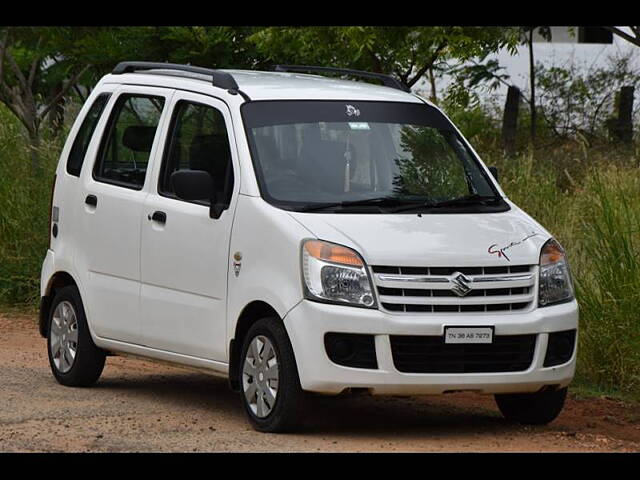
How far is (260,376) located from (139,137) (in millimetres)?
2269

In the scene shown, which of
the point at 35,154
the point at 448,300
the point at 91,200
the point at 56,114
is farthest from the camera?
the point at 56,114

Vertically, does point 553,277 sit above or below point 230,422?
above

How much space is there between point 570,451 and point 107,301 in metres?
3.37

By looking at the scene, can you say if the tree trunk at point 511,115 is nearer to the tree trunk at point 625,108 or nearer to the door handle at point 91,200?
the tree trunk at point 625,108

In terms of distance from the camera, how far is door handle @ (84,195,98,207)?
34.0ft

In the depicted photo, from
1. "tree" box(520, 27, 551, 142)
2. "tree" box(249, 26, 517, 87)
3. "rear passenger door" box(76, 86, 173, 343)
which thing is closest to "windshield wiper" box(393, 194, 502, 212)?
"rear passenger door" box(76, 86, 173, 343)

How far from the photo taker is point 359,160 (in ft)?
30.7

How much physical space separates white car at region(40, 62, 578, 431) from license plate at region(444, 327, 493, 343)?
0.01 metres

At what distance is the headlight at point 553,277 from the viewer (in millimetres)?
8719

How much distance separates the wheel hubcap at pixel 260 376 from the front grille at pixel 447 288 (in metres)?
0.75

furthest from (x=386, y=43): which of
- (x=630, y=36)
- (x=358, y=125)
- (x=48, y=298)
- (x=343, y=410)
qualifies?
(x=343, y=410)

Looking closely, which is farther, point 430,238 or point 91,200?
point 91,200

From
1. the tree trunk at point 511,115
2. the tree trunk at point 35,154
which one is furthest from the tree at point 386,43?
the tree trunk at point 511,115

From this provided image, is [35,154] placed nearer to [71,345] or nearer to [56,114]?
[56,114]
